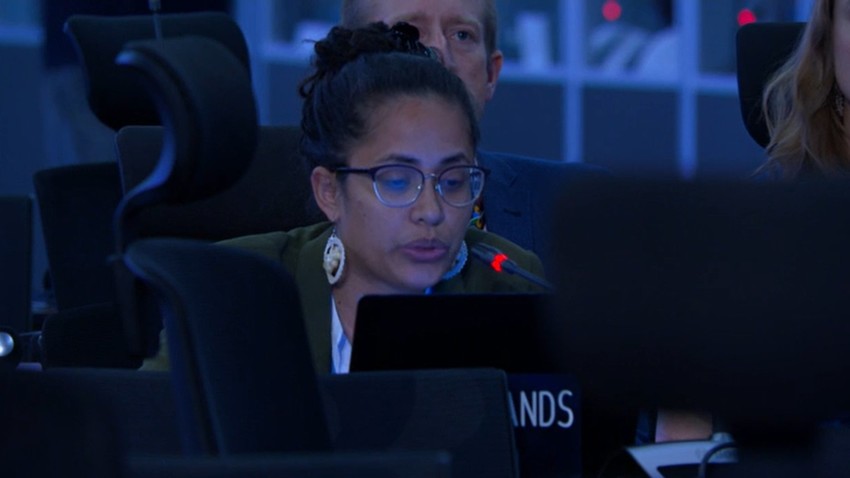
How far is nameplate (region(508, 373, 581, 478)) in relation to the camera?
1.40 meters

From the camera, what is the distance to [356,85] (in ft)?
6.17

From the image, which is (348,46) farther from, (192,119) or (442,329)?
(192,119)

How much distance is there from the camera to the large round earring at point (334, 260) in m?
1.83

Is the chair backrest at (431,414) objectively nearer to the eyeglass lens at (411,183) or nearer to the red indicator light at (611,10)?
the eyeglass lens at (411,183)

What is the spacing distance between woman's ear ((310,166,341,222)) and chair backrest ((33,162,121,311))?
1.14m

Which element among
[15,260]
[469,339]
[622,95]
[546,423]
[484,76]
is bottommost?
[622,95]

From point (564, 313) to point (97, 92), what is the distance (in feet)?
7.58

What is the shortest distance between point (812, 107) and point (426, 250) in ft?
2.51

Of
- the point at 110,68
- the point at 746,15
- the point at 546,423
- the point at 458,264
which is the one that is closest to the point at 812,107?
the point at 458,264

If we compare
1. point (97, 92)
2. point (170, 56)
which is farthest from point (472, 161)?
point (97, 92)

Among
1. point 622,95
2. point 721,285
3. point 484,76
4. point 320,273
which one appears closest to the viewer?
point 721,285

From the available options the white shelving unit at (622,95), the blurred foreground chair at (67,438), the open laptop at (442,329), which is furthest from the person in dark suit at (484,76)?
the white shelving unit at (622,95)

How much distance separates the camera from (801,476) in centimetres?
76

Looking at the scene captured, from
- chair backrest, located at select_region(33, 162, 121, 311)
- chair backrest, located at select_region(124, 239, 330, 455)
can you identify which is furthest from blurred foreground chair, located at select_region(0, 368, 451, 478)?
chair backrest, located at select_region(33, 162, 121, 311)
